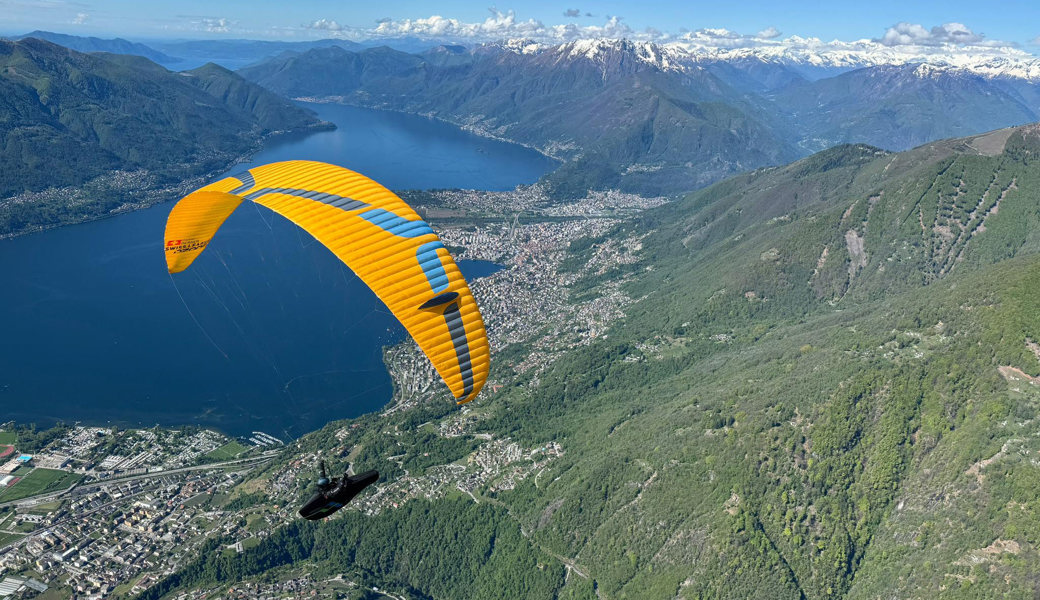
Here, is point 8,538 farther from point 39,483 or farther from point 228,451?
point 228,451

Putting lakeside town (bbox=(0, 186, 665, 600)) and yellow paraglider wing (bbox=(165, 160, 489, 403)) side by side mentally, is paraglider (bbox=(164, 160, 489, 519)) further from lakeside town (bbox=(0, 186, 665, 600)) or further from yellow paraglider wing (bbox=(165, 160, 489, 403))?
lakeside town (bbox=(0, 186, 665, 600))

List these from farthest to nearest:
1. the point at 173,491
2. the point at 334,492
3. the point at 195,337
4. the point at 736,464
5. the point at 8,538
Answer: the point at 195,337 < the point at 173,491 < the point at 8,538 < the point at 736,464 < the point at 334,492

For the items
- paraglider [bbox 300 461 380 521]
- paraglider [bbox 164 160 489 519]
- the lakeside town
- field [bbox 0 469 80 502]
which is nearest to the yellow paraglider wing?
paraglider [bbox 164 160 489 519]

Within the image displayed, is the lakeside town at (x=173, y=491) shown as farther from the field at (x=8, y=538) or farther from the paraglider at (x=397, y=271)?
the paraglider at (x=397, y=271)

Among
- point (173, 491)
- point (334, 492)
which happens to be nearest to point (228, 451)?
point (173, 491)

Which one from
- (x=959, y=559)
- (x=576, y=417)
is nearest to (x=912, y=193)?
(x=576, y=417)

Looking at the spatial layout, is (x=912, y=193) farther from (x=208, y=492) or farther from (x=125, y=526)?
(x=125, y=526)

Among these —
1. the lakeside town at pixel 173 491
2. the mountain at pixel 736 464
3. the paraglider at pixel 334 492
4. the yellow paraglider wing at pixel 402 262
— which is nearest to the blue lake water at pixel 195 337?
the lakeside town at pixel 173 491

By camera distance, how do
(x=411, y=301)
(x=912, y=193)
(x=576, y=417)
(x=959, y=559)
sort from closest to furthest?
(x=411, y=301), (x=959, y=559), (x=576, y=417), (x=912, y=193)
